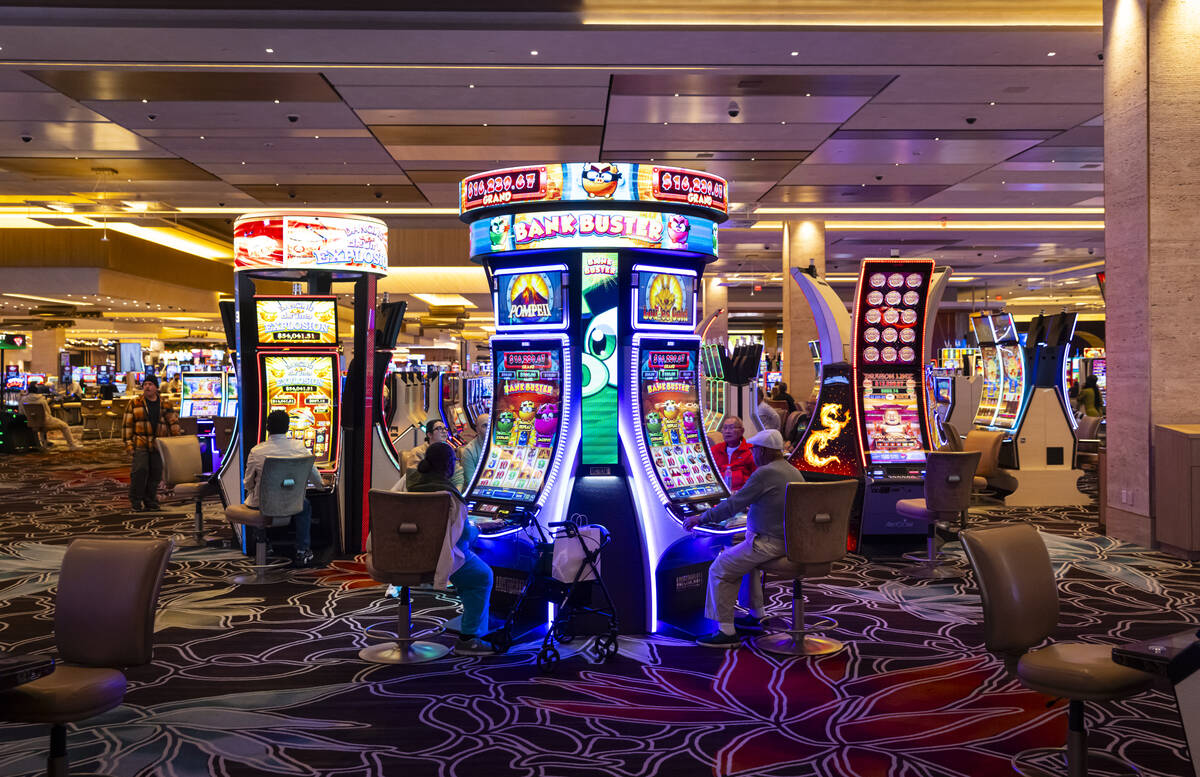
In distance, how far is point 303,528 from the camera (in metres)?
7.24

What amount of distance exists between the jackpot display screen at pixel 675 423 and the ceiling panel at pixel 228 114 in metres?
5.02

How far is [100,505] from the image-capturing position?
34.9 feet

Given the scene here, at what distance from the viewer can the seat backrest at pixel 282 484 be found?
662cm

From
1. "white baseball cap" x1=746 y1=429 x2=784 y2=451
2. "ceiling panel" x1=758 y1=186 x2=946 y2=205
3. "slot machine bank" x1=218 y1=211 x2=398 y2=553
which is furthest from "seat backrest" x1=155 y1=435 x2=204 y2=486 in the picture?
"ceiling panel" x1=758 y1=186 x2=946 y2=205

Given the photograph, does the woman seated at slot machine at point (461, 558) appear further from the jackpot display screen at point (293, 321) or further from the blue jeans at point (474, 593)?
the jackpot display screen at point (293, 321)

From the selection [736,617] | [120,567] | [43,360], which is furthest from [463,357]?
[120,567]

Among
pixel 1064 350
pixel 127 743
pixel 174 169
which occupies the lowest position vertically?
pixel 127 743

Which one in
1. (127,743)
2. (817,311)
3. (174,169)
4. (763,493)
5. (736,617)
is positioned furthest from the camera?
(174,169)

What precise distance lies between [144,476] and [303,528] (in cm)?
390

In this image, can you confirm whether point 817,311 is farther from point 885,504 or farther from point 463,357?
point 463,357

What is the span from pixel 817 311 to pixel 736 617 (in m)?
3.39

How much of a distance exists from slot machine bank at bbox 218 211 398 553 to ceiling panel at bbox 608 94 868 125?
295 cm

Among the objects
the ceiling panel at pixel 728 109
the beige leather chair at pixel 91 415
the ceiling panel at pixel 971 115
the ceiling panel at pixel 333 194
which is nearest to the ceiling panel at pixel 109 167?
the ceiling panel at pixel 333 194

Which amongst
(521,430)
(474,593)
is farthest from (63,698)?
(521,430)
